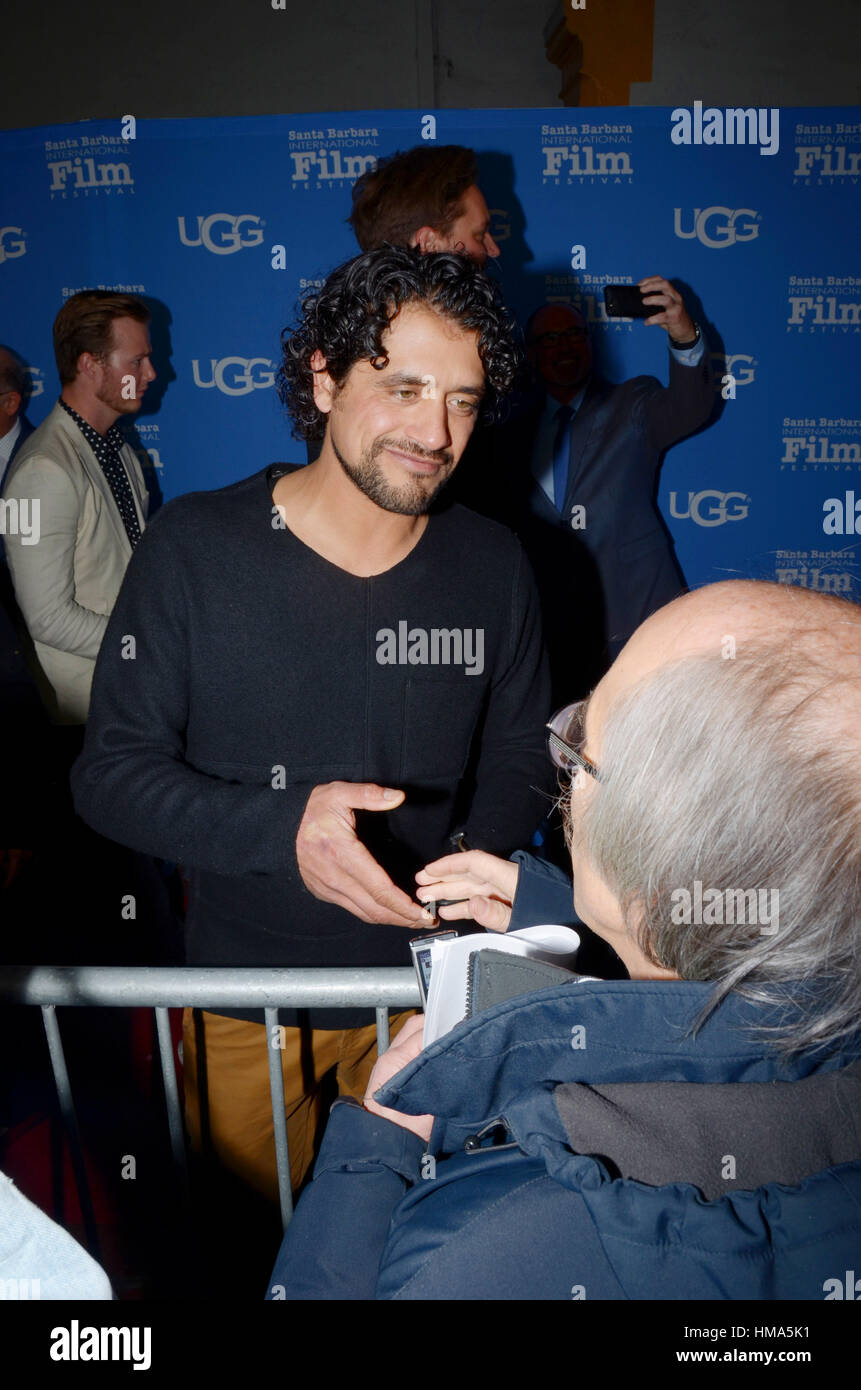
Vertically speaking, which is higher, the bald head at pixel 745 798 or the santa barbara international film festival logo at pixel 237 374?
the santa barbara international film festival logo at pixel 237 374

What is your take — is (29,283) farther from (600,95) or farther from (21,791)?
(600,95)

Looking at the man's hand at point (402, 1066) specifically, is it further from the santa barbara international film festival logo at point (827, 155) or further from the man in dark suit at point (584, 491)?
the santa barbara international film festival logo at point (827, 155)

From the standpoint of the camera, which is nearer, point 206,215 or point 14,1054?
point 14,1054

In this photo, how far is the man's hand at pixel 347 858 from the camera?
4.99 ft

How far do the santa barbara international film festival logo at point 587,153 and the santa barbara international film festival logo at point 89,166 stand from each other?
1691mm

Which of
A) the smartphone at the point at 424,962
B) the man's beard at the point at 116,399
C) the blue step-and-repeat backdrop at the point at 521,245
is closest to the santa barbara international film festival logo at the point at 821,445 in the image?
the blue step-and-repeat backdrop at the point at 521,245

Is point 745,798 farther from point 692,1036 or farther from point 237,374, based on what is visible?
point 237,374

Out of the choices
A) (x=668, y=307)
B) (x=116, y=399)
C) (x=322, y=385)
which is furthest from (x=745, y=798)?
(x=116, y=399)

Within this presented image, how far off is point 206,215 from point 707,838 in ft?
12.2

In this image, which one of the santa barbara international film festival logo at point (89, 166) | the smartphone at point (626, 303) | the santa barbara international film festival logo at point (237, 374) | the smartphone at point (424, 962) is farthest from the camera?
the santa barbara international film festival logo at point (237, 374)

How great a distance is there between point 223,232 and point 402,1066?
11.7ft

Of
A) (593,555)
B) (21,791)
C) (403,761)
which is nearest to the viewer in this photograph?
(403,761)

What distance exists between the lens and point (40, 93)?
6.62 m
